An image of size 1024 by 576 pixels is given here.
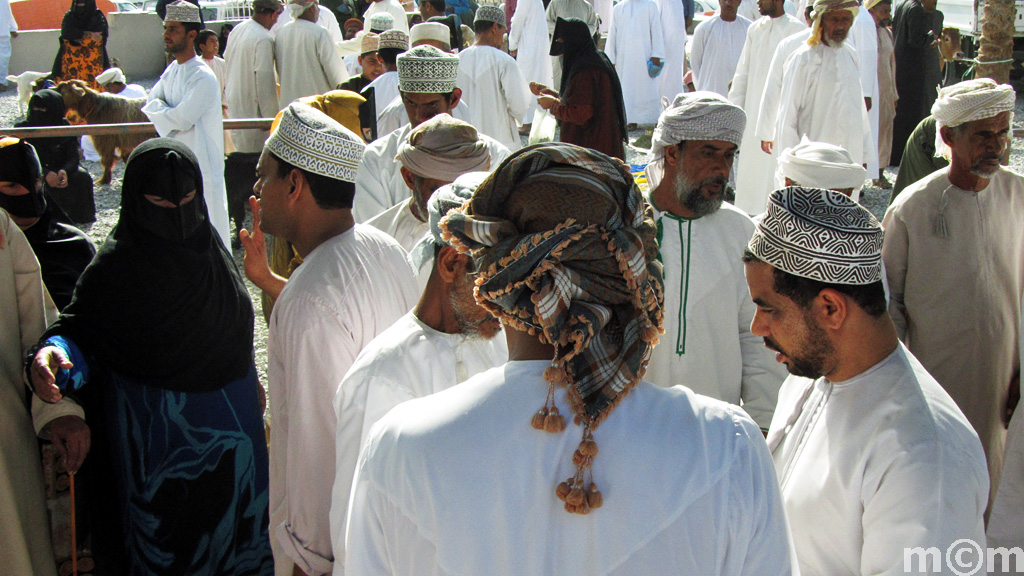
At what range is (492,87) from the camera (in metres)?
7.34

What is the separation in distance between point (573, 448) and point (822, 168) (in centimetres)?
271

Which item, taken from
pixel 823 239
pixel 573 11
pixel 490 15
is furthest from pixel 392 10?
pixel 823 239

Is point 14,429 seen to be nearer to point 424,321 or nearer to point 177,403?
point 177,403

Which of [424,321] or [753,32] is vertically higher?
[753,32]

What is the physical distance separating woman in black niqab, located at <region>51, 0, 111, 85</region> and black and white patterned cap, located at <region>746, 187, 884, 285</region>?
1165 cm

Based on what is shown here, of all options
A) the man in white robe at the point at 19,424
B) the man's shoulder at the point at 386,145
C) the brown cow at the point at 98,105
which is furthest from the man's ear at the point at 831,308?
the brown cow at the point at 98,105

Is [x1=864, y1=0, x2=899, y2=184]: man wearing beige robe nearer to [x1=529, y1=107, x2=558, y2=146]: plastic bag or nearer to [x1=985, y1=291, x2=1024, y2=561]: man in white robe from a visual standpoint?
[x1=529, y1=107, x2=558, y2=146]: plastic bag

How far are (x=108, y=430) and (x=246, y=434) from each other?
1.40 ft

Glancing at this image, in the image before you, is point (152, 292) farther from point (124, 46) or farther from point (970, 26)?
point (124, 46)

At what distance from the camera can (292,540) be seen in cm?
219

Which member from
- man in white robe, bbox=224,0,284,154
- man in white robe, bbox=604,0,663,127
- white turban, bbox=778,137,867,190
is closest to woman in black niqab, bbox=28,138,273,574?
white turban, bbox=778,137,867,190

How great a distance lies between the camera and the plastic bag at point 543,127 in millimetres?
6074

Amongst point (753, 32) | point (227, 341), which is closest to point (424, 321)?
point (227, 341)

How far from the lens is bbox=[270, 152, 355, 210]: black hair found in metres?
2.46
